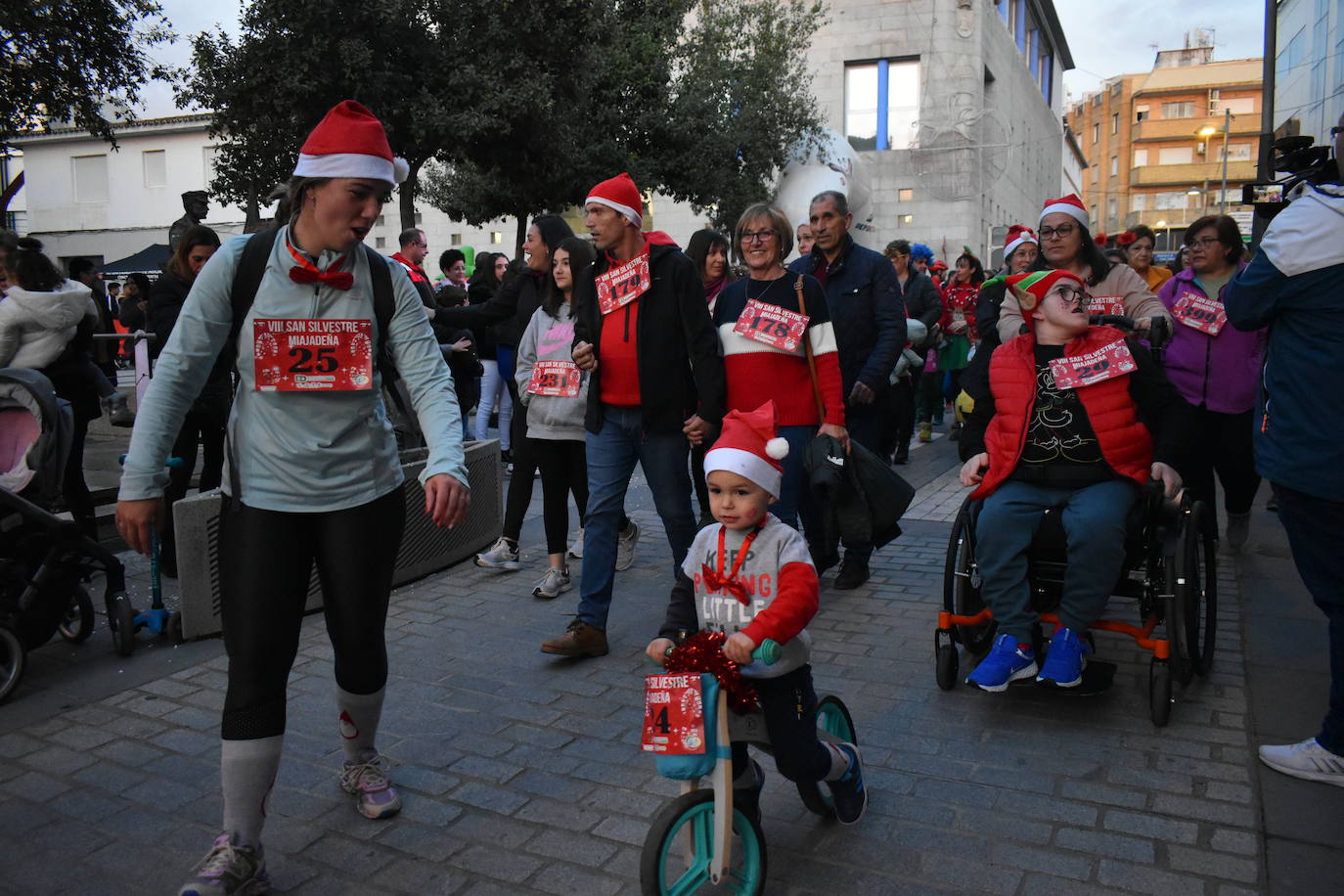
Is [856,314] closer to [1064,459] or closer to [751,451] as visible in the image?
[1064,459]

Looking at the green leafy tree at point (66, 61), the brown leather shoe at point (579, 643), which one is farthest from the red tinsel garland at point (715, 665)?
the green leafy tree at point (66, 61)

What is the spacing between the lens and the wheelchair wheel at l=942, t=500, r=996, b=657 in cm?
421

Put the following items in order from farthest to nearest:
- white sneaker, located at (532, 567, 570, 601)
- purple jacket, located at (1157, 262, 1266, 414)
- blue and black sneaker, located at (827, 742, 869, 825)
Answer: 1. purple jacket, located at (1157, 262, 1266, 414)
2. white sneaker, located at (532, 567, 570, 601)
3. blue and black sneaker, located at (827, 742, 869, 825)

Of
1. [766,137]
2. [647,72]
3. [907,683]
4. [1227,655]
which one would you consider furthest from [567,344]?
[766,137]

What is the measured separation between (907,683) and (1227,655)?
1.48 metres

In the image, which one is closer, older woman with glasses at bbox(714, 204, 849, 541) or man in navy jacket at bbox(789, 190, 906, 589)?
older woman with glasses at bbox(714, 204, 849, 541)

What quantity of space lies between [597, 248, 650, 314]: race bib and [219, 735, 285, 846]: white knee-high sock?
249cm

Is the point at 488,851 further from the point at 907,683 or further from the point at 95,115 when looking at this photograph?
the point at 95,115

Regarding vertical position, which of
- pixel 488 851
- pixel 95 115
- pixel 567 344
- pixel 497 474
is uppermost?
pixel 95 115

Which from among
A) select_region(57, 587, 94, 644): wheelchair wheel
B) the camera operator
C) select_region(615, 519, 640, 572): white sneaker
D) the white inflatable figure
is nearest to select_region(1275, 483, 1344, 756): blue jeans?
the camera operator

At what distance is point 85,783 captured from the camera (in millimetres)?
3553

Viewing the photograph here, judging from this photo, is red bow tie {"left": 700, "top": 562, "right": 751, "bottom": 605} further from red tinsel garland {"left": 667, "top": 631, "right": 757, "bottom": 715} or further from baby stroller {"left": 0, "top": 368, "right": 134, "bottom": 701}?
baby stroller {"left": 0, "top": 368, "right": 134, "bottom": 701}

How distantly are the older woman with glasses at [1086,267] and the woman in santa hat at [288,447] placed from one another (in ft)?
10.4

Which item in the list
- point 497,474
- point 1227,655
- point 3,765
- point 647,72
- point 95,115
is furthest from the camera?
point 647,72
